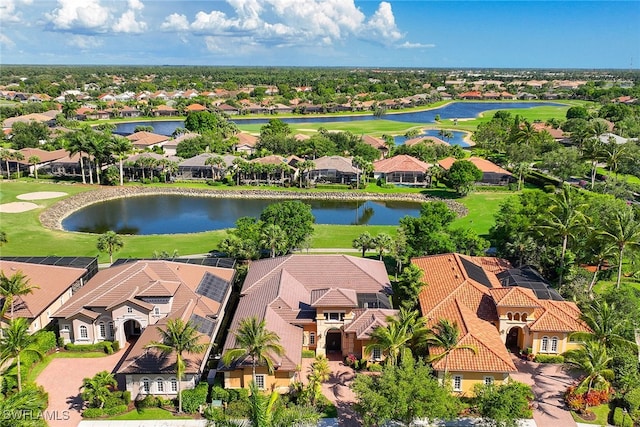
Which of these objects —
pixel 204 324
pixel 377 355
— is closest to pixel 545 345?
pixel 377 355

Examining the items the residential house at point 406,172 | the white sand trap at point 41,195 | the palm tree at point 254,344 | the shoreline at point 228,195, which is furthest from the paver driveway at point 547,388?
the white sand trap at point 41,195

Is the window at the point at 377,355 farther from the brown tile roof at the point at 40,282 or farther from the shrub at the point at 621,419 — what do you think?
the brown tile roof at the point at 40,282

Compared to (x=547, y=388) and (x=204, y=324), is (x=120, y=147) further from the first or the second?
(x=547, y=388)

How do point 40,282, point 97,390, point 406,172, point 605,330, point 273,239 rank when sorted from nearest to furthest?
point 97,390 < point 605,330 < point 40,282 < point 273,239 < point 406,172

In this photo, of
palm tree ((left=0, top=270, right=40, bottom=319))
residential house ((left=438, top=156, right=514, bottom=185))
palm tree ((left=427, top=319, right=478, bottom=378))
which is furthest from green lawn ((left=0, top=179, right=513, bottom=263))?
palm tree ((left=427, top=319, right=478, bottom=378))

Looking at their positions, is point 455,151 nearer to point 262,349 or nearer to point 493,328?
point 493,328

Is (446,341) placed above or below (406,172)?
below
